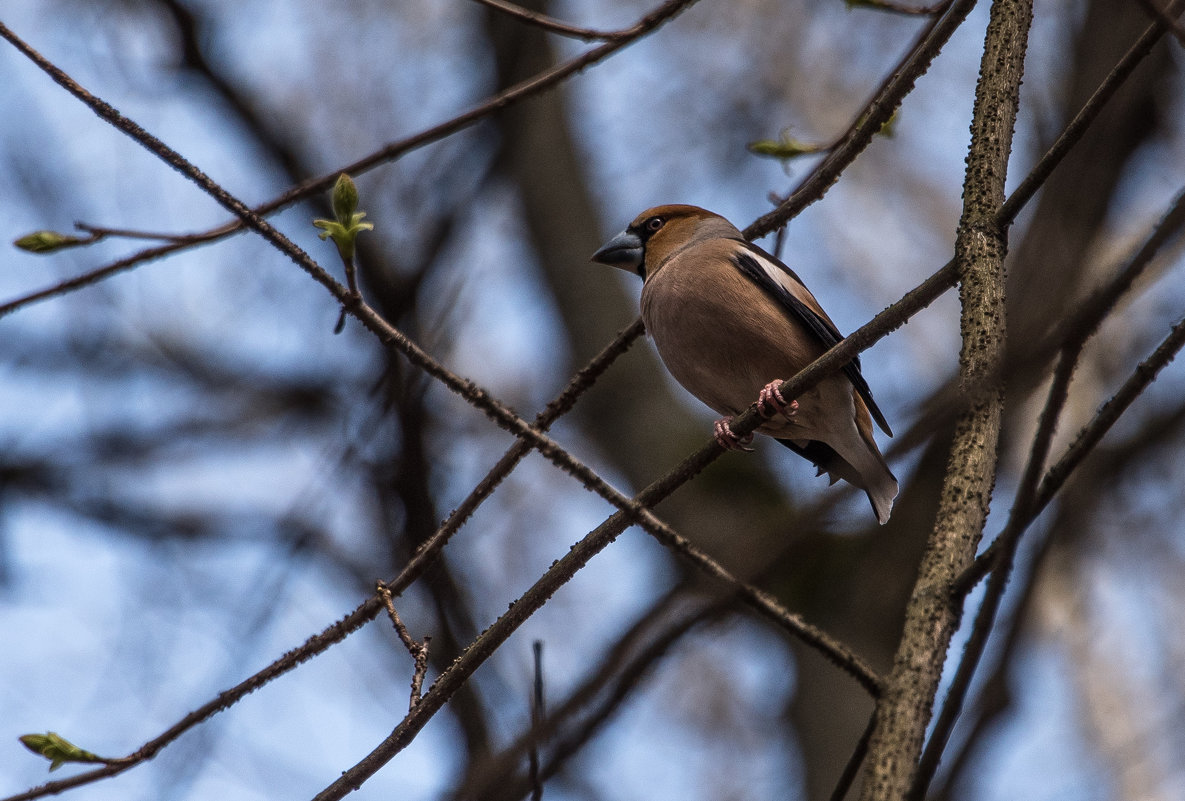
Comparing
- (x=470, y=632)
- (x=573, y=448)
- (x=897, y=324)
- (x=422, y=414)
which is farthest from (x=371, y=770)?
(x=573, y=448)

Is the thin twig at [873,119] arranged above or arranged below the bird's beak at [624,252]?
below

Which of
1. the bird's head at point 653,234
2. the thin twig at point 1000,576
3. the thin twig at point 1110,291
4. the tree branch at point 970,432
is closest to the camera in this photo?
the thin twig at point 1110,291

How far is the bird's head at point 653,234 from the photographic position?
588 centimetres

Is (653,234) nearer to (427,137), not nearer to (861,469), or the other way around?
(861,469)

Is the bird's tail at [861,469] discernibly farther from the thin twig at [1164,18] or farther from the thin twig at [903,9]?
the thin twig at [1164,18]

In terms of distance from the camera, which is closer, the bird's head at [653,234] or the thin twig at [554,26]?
the thin twig at [554,26]

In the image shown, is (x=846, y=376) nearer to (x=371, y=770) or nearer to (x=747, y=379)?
(x=747, y=379)

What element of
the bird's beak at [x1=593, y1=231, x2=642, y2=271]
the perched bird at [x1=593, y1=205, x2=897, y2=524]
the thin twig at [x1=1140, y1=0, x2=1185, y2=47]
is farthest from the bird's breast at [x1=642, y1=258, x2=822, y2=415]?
the thin twig at [x1=1140, y1=0, x2=1185, y2=47]

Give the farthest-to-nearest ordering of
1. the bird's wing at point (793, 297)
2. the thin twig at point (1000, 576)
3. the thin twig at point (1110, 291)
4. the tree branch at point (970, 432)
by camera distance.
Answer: the bird's wing at point (793, 297)
the tree branch at point (970, 432)
the thin twig at point (1000, 576)
the thin twig at point (1110, 291)

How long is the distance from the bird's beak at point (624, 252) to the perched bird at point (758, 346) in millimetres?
1068

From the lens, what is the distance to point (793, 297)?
4645 mm

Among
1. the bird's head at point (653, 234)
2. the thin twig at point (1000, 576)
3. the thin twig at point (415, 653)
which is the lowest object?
the thin twig at point (1000, 576)

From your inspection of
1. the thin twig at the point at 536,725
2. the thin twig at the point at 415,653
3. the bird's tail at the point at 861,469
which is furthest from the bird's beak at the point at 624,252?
the thin twig at the point at 536,725

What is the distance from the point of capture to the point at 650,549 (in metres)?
8.26
